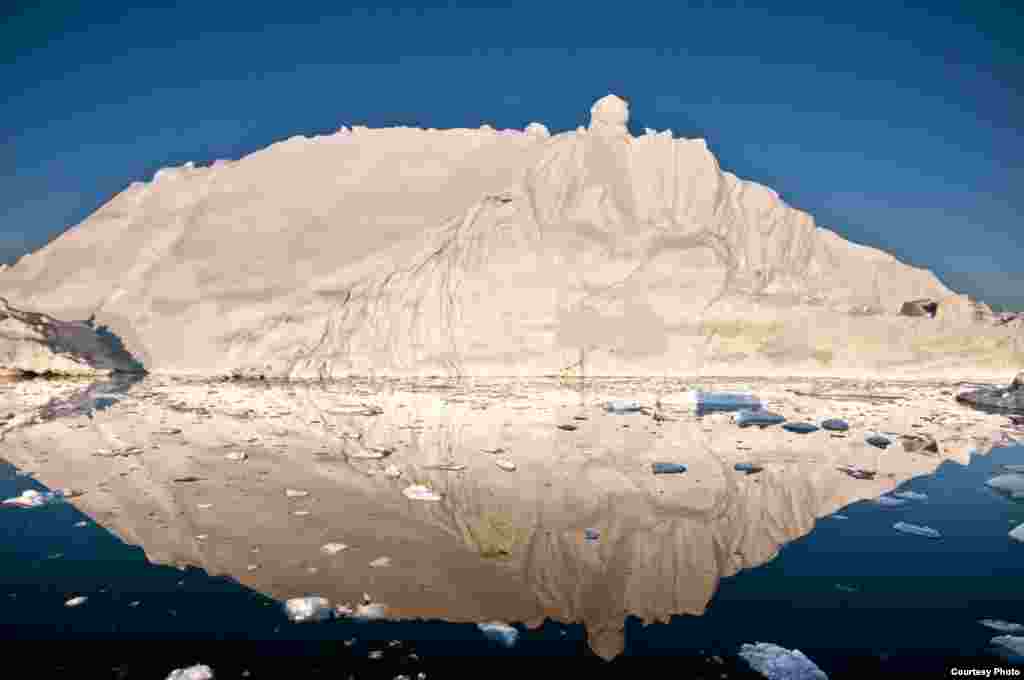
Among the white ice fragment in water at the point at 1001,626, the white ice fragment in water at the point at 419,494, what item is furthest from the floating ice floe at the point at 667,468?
the white ice fragment in water at the point at 1001,626

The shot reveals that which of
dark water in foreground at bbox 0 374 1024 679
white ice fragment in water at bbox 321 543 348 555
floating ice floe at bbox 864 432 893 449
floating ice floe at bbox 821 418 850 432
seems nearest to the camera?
dark water in foreground at bbox 0 374 1024 679

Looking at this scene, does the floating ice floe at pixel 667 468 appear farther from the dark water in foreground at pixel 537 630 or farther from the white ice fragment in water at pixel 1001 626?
the white ice fragment in water at pixel 1001 626

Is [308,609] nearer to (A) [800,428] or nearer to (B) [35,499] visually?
(B) [35,499]

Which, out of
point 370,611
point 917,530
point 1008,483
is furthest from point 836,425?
point 370,611

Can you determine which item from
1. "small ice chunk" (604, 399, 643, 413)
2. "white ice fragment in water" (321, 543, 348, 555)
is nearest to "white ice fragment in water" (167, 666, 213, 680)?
"white ice fragment in water" (321, 543, 348, 555)

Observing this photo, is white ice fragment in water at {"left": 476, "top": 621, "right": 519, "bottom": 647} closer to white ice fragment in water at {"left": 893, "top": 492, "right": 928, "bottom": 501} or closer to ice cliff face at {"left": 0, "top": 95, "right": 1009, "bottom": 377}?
white ice fragment in water at {"left": 893, "top": 492, "right": 928, "bottom": 501}

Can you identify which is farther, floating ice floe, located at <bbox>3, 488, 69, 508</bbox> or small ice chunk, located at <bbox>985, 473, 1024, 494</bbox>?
small ice chunk, located at <bbox>985, 473, 1024, 494</bbox>
